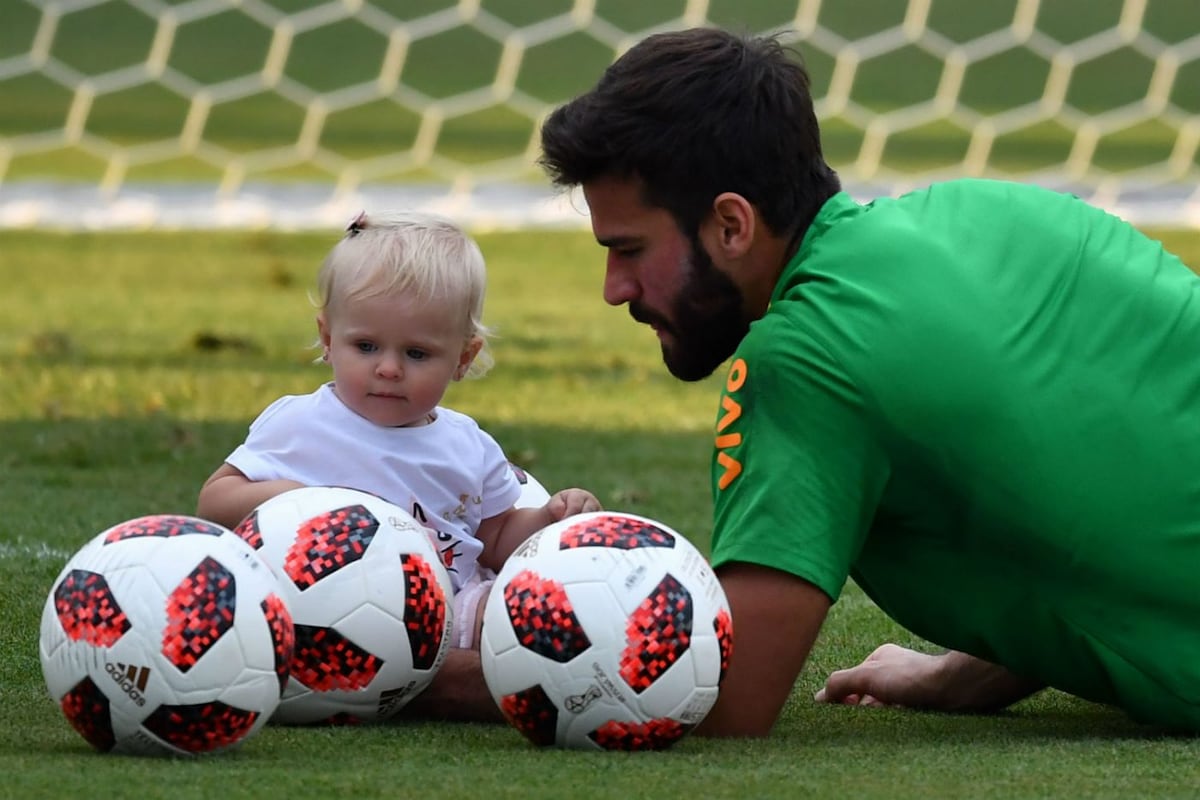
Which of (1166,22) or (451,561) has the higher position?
(451,561)

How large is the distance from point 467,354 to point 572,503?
386mm

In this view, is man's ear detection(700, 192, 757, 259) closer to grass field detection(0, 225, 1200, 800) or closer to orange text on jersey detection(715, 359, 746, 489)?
orange text on jersey detection(715, 359, 746, 489)

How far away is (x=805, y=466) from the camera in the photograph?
3309 mm

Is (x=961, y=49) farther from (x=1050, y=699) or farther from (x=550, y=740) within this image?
(x=550, y=740)

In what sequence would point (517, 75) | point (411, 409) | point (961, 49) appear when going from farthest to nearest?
1. point (517, 75)
2. point (961, 49)
3. point (411, 409)

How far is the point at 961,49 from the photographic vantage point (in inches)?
630

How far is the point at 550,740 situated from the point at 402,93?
64.1ft

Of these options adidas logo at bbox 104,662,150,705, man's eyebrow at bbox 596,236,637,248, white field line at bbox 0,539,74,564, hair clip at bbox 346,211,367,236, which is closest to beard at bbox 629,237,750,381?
man's eyebrow at bbox 596,236,637,248

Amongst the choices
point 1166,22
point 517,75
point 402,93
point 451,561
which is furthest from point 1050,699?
point 517,75

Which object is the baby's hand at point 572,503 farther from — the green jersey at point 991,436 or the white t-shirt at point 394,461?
the green jersey at point 991,436

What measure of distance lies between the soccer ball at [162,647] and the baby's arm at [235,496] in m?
0.69

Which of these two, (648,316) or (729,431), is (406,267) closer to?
(648,316)

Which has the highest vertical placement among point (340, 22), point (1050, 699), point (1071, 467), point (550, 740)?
point (1071, 467)

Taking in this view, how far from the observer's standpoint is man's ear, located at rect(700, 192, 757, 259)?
350 cm
